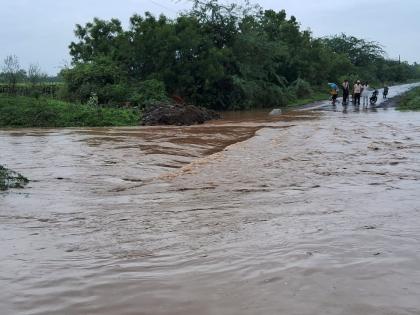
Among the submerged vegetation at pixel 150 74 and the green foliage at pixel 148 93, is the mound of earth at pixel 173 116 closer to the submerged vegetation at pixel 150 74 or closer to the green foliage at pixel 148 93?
the submerged vegetation at pixel 150 74

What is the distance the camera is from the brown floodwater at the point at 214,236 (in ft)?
12.3

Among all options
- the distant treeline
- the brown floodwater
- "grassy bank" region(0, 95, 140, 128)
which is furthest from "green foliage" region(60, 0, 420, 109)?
the brown floodwater

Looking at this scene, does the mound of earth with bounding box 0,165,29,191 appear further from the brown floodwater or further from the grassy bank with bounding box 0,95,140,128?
the grassy bank with bounding box 0,95,140,128

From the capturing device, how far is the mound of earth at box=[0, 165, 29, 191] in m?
8.20

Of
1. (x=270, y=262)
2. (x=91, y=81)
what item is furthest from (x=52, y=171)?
(x=91, y=81)

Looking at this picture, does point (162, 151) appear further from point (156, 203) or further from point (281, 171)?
point (156, 203)

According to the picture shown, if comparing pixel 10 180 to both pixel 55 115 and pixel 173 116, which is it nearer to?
pixel 173 116

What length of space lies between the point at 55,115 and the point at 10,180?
47.8 feet

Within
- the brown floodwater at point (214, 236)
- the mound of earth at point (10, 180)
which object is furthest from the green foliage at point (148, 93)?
the mound of earth at point (10, 180)

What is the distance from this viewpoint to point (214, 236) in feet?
17.7

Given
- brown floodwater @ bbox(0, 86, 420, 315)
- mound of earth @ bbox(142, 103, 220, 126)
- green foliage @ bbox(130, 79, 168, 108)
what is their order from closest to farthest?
brown floodwater @ bbox(0, 86, 420, 315) < mound of earth @ bbox(142, 103, 220, 126) < green foliage @ bbox(130, 79, 168, 108)

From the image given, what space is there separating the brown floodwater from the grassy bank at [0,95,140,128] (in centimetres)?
1075

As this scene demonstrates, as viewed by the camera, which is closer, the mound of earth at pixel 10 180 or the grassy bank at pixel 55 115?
the mound of earth at pixel 10 180

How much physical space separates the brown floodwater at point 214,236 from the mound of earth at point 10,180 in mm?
362
